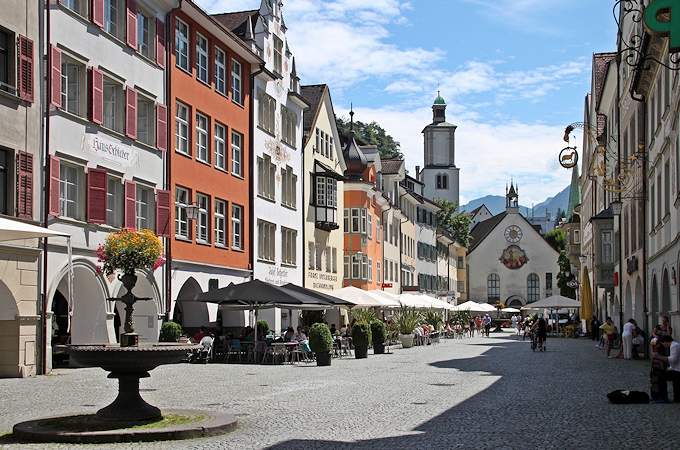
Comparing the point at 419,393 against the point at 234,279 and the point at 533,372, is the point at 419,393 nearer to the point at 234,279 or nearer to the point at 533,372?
the point at 533,372

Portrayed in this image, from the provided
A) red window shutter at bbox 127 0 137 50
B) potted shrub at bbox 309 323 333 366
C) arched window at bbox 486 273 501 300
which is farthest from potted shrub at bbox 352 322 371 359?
arched window at bbox 486 273 501 300

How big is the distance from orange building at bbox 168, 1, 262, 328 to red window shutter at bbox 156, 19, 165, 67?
1.83ft

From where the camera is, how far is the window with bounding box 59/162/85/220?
2875 centimetres

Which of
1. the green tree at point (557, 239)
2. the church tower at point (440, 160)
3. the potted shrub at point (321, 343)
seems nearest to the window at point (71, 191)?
the potted shrub at point (321, 343)

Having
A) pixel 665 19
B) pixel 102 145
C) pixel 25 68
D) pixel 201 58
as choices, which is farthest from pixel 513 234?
pixel 665 19

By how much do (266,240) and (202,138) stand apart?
8965 mm

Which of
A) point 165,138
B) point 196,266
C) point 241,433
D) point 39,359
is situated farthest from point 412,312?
point 241,433

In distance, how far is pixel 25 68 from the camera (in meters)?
26.2

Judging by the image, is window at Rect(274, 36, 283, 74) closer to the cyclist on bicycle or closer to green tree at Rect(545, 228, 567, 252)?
the cyclist on bicycle

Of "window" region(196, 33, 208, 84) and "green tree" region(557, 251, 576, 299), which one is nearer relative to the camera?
"window" region(196, 33, 208, 84)

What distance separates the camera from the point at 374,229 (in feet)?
221

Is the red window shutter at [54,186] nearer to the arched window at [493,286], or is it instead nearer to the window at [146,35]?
the window at [146,35]

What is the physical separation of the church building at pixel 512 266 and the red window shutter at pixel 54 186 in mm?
101971

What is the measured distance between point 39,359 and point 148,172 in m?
9.08
